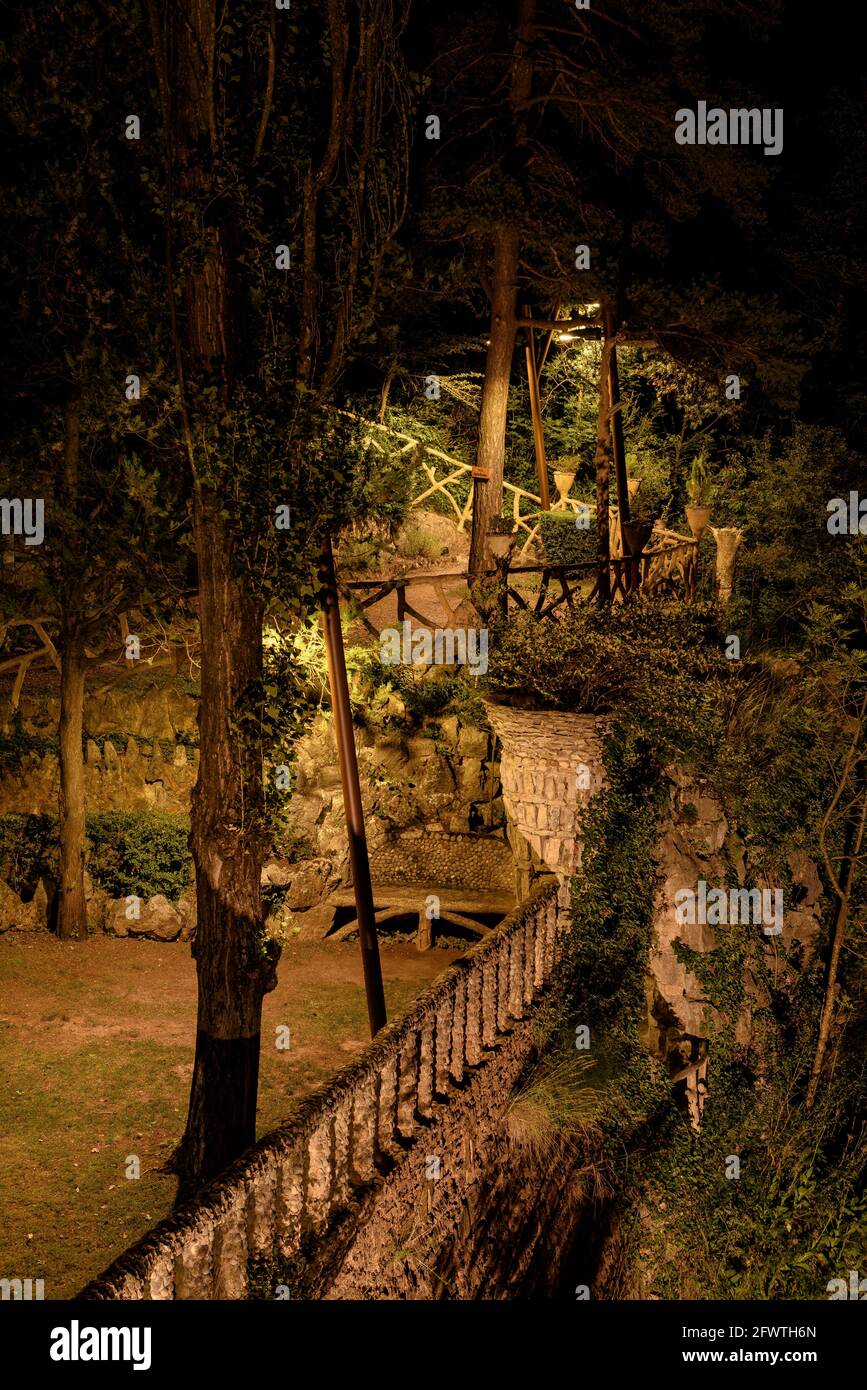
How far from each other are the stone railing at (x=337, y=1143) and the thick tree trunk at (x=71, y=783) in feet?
16.9

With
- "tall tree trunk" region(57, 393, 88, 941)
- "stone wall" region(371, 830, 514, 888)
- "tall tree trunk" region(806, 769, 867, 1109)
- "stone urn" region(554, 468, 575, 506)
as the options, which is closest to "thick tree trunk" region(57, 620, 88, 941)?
"tall tree trunk" region(57, 393, 88, 941)

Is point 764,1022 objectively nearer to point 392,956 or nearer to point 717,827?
point 717,827

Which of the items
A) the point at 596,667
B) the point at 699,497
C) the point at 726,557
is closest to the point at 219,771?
the point at 596,667

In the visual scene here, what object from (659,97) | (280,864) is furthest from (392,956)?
(659,97)

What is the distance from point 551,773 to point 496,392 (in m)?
Answer: 6.80

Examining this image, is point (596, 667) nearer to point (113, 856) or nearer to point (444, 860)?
point (444, 860)

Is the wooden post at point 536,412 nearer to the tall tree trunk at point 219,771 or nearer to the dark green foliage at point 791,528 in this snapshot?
the dark green foliage at point 791,528

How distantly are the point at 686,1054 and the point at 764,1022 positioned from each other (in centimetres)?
98

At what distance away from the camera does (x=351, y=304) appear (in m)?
6.31

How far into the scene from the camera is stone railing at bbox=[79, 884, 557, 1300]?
4152 mm

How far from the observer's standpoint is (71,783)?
35.0 feet

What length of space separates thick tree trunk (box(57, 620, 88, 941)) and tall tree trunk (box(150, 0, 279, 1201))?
4761mm
